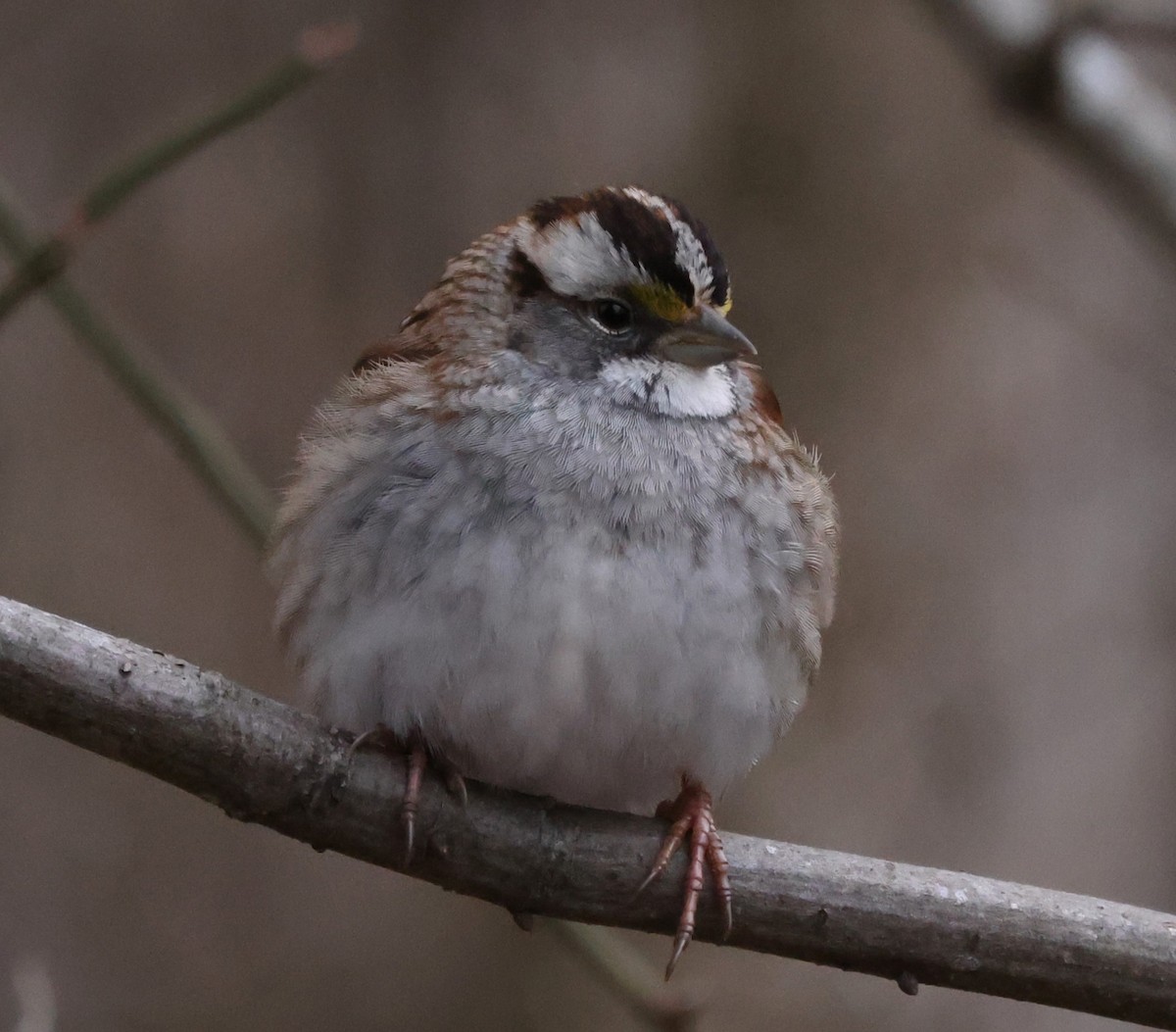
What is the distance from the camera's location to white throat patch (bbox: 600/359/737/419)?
321 cm

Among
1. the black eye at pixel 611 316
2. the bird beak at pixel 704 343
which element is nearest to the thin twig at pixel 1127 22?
the bird beak at pixel 704 343

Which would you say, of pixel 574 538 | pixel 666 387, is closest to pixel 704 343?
pixel 666 387

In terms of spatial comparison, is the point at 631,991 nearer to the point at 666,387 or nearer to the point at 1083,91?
the point at 666,387

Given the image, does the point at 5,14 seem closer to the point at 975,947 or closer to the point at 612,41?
the point at 612,41

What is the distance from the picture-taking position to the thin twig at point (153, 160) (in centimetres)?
310

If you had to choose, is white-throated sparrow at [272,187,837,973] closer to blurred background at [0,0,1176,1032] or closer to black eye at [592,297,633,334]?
black eye at [592,297,633,334]

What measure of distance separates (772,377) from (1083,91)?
2103 mm

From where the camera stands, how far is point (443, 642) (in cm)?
293

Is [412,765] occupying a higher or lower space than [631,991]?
higher

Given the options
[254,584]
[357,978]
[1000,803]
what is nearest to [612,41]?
[254,584]

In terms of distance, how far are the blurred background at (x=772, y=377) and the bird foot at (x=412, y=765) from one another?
101 inches

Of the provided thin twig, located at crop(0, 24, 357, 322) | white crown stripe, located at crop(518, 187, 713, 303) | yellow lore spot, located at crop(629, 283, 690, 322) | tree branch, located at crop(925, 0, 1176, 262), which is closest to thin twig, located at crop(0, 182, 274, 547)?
thin twig, located at crop(0, 24, 357, 322)

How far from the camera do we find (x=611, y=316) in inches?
129

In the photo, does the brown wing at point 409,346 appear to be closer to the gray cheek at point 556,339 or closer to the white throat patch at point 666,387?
the gray cheek at point 556,339
